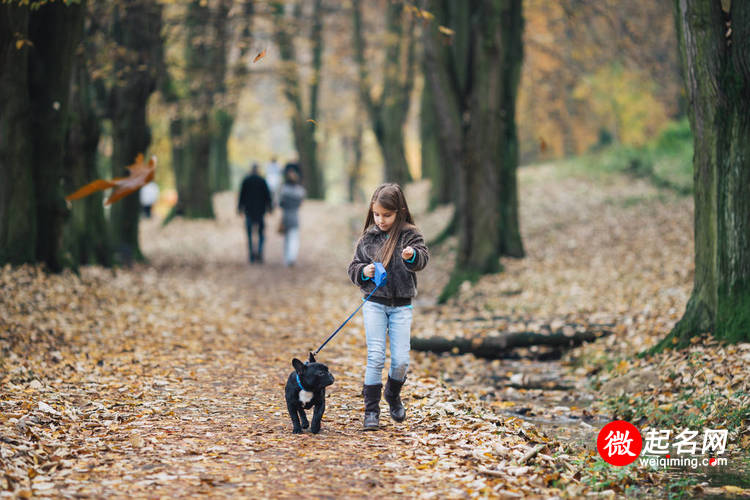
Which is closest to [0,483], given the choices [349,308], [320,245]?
[349,308]

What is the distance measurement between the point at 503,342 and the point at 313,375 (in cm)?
473

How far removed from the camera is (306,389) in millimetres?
5543

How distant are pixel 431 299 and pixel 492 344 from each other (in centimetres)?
447

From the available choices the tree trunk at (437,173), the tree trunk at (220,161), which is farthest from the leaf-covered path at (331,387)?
the tree trunk at (220,161)

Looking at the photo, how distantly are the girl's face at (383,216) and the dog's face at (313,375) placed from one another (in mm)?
1170

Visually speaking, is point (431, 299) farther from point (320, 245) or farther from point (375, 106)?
point (375, 106)

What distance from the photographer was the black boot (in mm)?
6078

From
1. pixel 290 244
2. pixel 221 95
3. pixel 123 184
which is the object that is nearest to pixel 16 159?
pixel 123 184

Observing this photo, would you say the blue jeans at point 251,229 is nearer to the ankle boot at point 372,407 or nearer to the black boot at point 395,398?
the black boot at point 395,398

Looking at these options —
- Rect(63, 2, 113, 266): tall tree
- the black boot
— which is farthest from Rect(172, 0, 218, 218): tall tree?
the black boot

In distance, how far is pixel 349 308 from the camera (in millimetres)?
13086

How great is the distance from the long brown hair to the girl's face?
24mm

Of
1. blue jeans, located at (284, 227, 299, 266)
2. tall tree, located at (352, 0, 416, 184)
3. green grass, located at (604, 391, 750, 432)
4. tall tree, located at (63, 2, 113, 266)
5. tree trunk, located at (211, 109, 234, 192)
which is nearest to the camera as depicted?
green grass, located at (604, 391, 750, 432)

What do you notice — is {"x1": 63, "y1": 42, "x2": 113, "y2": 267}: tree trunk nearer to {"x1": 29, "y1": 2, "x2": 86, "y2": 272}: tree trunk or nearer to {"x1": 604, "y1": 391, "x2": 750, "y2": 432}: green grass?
{"x1": 29, "y1": 2, "x2": 86, "y2": 272}: tree trunk
